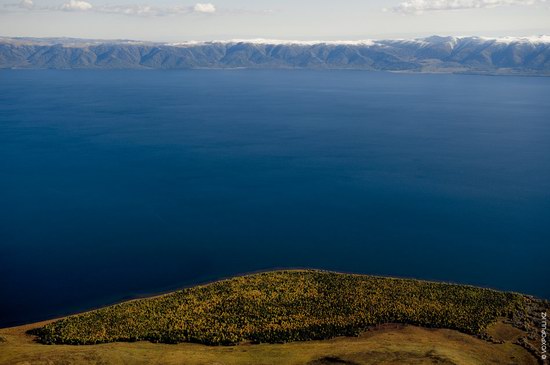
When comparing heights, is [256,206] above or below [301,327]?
above

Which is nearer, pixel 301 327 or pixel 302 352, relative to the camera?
pixel 302 352

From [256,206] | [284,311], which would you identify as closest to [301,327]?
[284,311]

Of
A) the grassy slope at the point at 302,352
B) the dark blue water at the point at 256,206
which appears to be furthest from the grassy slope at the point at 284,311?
the dark blue water at the point at 256,206

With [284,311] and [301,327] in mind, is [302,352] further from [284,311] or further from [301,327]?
[284,311]

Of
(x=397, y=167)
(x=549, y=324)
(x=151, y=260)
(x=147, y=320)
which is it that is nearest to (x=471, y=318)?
(x=549, y=324)

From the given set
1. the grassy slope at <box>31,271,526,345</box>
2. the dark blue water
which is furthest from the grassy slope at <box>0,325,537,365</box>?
the dark blue water

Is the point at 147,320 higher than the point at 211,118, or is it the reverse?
the point at 211,118

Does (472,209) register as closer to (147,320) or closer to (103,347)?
(147,320)
